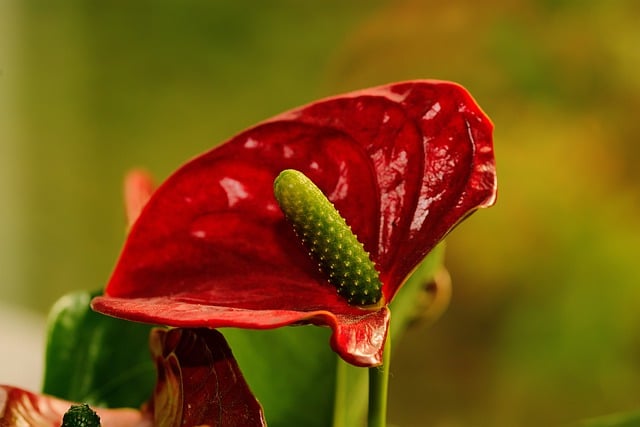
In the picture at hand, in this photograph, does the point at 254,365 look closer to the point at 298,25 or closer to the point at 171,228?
the point at 171,228

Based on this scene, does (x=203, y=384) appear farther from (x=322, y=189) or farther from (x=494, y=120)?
(x=494, y=120)

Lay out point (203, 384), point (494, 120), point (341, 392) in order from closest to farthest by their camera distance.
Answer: point (203, 384) → point (341, 392) → point (494, 120)

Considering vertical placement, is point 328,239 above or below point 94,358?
above

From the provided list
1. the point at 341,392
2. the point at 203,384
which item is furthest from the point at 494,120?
the point at 203,384

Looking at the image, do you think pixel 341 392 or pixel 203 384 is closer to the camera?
pixel 203 384

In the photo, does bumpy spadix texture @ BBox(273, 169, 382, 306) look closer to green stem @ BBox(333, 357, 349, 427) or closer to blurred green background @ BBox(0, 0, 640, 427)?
green stem @ BBox(333, 357, 349, 427)

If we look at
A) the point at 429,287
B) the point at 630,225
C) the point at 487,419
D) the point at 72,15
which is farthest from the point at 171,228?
the point at 72,15

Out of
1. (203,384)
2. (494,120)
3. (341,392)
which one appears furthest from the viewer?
(494,120)

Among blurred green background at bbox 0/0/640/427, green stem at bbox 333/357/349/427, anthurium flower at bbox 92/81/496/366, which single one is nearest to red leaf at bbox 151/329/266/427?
anthurium flower at bbox 92/81/496/366
